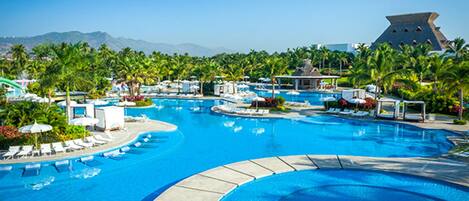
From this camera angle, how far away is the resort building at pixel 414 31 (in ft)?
289

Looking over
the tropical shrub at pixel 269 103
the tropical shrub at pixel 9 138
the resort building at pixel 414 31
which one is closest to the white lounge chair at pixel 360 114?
the tropical shrub at pixel 269 103

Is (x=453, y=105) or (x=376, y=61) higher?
(x=376, y=61)

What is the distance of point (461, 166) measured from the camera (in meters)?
15.4

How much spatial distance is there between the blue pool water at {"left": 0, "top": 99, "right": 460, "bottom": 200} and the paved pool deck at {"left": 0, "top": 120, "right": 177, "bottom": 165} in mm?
697

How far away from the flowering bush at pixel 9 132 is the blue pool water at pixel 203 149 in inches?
132

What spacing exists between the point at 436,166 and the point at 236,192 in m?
8.99

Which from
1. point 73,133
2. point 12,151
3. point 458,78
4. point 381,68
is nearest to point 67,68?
point 73,133

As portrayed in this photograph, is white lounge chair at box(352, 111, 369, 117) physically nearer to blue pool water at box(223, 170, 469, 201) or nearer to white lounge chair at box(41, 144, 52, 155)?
blue pool water at box(223, 170, 469, 201)

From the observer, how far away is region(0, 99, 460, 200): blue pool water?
43.9 feet

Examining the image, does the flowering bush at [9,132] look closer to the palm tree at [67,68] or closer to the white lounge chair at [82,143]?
the white lounge chair at [82,143]

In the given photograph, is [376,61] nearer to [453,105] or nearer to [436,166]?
[453,105]

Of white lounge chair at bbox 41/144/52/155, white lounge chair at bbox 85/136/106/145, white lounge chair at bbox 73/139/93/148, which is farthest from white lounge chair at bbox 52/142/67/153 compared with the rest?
white lounge chair at bbox 85/136/106/145

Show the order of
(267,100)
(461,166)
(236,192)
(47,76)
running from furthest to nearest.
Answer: (267,100) → (47,76) → (461,166) → (236,192)

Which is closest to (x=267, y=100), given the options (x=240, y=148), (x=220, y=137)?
(x=220, y=137)
